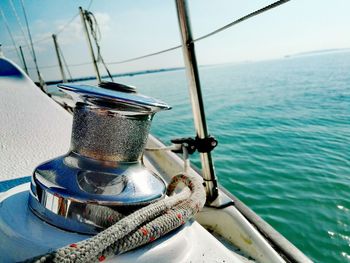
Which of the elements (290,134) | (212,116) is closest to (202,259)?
(290,134)

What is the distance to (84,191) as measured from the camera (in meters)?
0.56

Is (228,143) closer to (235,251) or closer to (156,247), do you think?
(235,251)

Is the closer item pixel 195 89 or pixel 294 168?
pixel 195 89

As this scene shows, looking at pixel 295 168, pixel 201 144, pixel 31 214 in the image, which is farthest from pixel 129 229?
pixel 295 168

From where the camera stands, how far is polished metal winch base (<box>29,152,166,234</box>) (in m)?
0.55

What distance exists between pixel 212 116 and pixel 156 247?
39.8 ft

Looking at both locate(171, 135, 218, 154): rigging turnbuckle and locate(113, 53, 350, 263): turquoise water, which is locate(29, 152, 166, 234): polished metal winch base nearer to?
locate(171, 135, 218, 154): rigging turnbuckle

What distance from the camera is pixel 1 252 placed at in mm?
539

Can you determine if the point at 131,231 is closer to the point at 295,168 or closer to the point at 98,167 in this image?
the point at 98,167

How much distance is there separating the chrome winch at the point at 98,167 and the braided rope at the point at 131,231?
3cm

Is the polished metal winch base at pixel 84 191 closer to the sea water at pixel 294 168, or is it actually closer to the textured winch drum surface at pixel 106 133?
the textured winch drum surface at pixel 106 133

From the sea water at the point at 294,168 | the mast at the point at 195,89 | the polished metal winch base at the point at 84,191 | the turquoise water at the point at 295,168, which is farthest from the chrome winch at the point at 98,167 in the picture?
the turquoise water at the point at 295,168

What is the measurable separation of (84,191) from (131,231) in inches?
4.8

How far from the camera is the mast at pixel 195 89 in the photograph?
118 cm
